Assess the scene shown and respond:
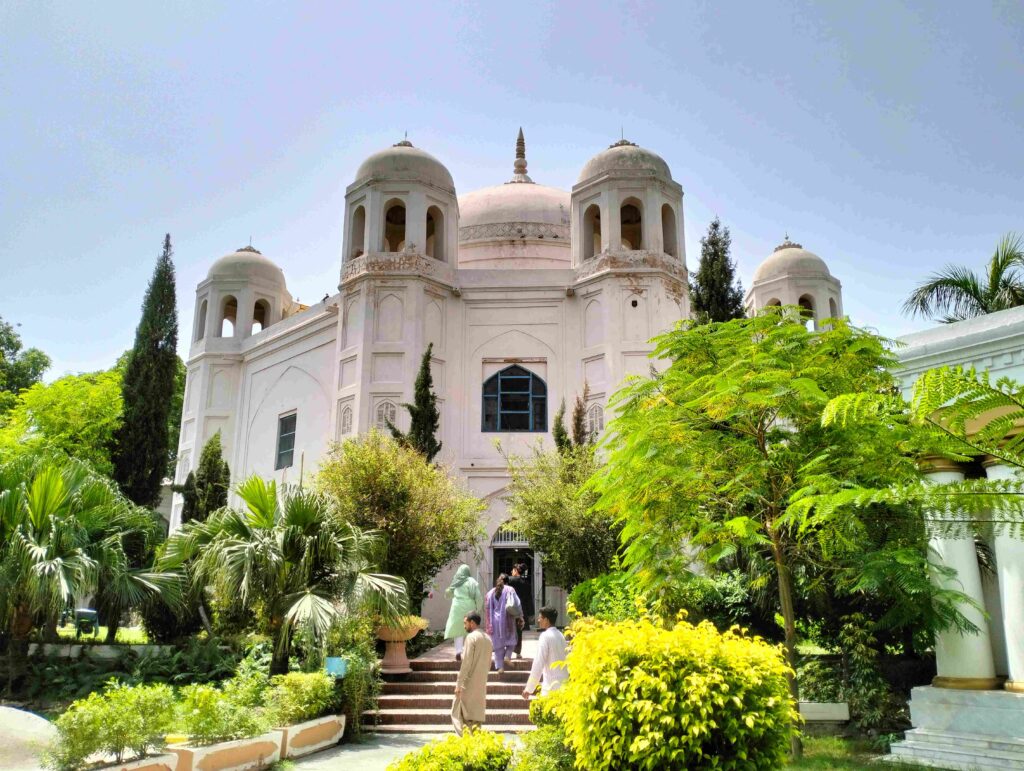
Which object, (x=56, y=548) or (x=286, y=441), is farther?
(x=286, y=441)

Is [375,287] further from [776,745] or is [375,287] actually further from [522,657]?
[776,745]

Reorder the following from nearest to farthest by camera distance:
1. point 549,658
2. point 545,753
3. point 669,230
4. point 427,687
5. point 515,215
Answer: point 545,753
point 549,658
point 427,687
point 669,230
point 515,215

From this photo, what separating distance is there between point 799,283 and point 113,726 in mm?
24072

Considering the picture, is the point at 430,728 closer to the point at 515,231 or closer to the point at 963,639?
the point at 963,639

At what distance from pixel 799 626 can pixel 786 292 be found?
17009 millimetres

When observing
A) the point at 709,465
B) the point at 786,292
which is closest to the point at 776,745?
the point at 709,465

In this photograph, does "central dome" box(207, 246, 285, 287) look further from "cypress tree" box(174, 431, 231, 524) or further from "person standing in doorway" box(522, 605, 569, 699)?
"person standing in doorway" box(522, 605, 569, 699)

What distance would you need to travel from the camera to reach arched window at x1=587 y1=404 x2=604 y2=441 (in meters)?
20.8

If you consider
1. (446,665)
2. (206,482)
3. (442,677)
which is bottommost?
(442,677)

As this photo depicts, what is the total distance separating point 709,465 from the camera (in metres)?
8.99

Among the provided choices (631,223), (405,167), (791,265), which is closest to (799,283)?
(791,265)

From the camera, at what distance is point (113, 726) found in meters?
7.23

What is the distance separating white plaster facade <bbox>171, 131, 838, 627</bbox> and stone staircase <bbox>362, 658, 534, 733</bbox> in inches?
278

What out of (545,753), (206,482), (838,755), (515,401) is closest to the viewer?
(545,753)
